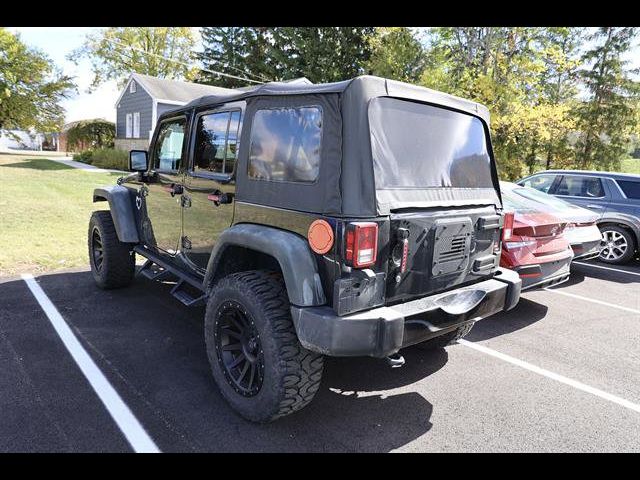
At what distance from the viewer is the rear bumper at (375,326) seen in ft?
7.75

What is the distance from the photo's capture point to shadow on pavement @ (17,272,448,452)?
8.82 feet

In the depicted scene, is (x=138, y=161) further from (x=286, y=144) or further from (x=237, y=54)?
(x=237, y=54)

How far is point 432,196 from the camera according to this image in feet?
9.49

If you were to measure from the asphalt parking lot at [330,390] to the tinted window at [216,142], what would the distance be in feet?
5.19

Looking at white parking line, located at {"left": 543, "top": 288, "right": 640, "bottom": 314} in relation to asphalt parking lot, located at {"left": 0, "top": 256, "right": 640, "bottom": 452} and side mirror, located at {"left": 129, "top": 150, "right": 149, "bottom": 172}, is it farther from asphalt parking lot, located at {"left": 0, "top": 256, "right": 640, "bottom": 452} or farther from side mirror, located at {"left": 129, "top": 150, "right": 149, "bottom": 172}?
side mirror, located at {"left": 129, "top": 150, "right": 149, "bottom": 172}

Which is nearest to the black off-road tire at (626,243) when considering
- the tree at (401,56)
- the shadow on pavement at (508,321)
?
the shadow on pavement at (508,321)

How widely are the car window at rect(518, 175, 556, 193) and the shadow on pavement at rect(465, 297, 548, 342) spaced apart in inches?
162

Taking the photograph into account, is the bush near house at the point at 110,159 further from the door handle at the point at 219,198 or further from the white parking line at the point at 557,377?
the white parking line at the point at 557,377

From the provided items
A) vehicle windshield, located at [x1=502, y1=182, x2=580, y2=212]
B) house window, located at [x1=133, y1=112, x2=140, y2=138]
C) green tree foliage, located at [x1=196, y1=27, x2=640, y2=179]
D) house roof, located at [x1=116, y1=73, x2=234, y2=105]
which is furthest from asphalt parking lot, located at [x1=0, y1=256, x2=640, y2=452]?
house window, located at [x1=133, y1=112, x2=140, y2=138]

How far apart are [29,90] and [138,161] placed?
3165 centimetres

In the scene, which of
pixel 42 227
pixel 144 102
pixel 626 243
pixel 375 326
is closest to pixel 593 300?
pixel 626 243
